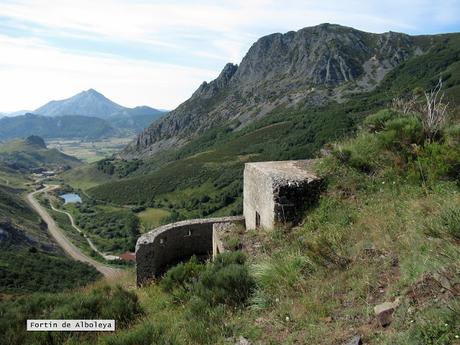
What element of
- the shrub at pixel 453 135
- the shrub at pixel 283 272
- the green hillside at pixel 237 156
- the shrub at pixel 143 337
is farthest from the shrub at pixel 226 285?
the green hillside at pixel 237 156

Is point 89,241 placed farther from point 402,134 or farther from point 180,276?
point 402,134

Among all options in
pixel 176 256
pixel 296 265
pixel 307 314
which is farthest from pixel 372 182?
pixel 176 256

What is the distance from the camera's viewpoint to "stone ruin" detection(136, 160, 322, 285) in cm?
1011

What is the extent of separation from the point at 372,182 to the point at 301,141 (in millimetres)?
121665

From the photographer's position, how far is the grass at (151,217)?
10232 cm

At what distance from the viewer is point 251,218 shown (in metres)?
12.5

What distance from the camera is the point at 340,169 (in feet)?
35.6

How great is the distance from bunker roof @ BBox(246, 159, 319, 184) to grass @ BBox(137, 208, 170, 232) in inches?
3558

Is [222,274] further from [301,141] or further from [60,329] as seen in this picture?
[301,141]

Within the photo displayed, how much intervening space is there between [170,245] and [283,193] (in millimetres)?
5523

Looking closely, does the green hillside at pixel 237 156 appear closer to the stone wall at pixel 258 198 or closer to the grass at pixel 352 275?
the stone wall at pixel 258 198

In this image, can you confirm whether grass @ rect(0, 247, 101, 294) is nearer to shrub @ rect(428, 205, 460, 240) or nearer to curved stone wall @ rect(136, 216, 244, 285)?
curved stone wall @ rect(136, 216, 244, 285)
